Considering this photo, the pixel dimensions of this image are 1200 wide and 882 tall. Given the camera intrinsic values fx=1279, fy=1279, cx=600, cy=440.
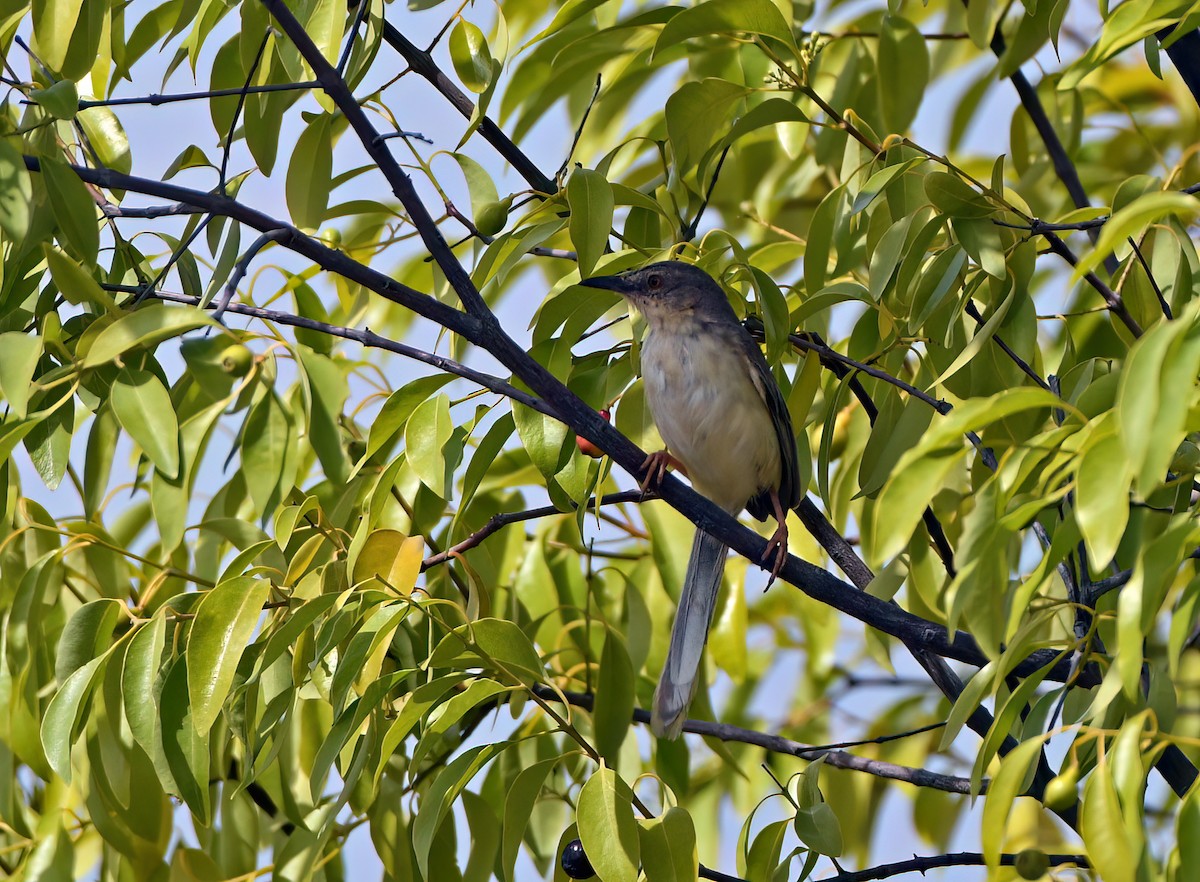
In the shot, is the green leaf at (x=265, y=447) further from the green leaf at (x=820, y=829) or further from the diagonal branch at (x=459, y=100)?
the green leaf at (x=820, y=829)

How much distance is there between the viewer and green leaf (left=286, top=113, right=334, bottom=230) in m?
3.16

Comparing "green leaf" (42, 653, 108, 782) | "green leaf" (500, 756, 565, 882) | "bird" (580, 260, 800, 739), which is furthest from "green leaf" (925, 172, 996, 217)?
"green leaf" (42, 653, 108, 782)

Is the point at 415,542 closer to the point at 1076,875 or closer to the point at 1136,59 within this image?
the point at 1076,875

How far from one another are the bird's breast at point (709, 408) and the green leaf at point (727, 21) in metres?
1.65

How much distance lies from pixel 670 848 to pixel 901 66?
231 cm

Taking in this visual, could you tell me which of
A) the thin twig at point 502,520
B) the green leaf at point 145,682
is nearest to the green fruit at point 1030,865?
the thin twig at point 502,520

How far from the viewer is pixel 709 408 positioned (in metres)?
4.39

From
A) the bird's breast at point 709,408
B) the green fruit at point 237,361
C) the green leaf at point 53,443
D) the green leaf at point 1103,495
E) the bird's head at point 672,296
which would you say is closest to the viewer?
the green leaf at point 1103,495

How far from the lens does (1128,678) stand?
5.41ft

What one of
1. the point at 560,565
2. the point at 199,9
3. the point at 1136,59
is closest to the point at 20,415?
the point at 199,9

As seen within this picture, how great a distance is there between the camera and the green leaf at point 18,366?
226cm

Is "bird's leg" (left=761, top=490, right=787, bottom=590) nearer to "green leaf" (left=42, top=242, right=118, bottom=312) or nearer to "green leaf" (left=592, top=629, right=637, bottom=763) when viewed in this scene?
"green leaf" (left=592, top=629, right=637, bottom=763)

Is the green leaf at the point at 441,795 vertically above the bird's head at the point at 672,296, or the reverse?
the bird's head at the point at 672,296

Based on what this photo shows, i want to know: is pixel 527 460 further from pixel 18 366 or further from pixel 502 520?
pixel 18 366
